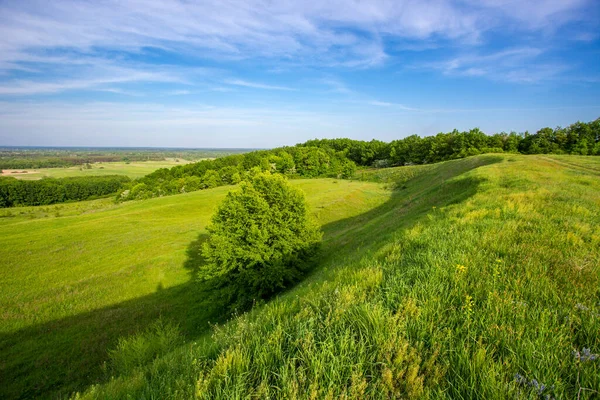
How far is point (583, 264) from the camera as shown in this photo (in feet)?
14.9

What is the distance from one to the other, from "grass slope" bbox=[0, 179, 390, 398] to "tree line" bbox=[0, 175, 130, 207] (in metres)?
92.2

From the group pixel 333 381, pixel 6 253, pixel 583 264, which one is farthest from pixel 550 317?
pixel 6 253

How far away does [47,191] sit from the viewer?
107m

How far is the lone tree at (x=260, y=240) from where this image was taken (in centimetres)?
1847

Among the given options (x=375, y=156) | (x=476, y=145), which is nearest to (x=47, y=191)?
(x=375, y=156)

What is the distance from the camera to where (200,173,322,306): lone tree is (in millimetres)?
18469

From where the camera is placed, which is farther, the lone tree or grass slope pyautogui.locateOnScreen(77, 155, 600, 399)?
the lone tree

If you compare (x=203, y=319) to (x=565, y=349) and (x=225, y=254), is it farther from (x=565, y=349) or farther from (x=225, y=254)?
(x=565, y=349)

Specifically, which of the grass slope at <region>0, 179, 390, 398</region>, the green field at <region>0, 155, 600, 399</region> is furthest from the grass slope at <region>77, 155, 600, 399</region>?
the grass slope at <region>0, 179, 390, 398</region>

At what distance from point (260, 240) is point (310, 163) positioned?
280 feet

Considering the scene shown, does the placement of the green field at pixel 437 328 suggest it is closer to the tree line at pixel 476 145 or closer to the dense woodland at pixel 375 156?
the dense woodland at pixel 375 156

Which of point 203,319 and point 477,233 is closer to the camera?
point 477,233

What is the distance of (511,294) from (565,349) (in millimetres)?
A: 1076

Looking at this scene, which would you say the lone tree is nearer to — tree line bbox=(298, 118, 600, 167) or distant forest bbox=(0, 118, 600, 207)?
distant forest bbox=(0, 118, 600, 207)
